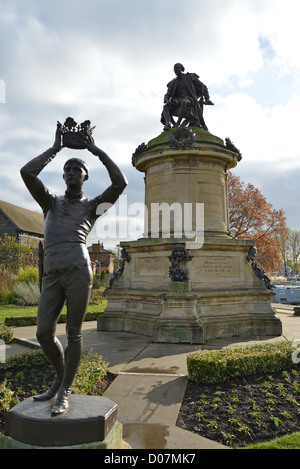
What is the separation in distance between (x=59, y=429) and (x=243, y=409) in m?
2.58

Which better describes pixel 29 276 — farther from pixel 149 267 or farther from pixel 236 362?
pixel 236 362

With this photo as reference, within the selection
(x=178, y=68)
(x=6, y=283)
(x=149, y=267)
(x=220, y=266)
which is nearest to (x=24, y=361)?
(x=149, y=267)

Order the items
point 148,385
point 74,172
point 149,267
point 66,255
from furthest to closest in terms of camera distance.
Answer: point 149,267 → point 148,385 → point 74,172 → point 66,255

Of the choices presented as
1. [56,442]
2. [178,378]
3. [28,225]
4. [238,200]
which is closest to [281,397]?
[178,378]

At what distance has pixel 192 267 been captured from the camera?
10250 millimetres

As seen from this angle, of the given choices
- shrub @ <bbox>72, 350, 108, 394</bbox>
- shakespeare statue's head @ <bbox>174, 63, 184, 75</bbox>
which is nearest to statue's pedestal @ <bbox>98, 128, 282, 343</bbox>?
shakespeare statue's head @ <bbox>174, 63, 184, 75</bbox>

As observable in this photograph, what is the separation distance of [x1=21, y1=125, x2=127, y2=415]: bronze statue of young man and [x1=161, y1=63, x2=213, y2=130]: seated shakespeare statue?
9.21 metres

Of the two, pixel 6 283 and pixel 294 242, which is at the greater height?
pixel 294 242

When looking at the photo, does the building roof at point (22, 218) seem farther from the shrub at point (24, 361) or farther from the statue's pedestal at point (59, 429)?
the statue's pedestal at point (59, 429)

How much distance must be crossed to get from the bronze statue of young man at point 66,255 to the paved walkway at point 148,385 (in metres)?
1.21

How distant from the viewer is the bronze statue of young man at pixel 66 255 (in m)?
3.48

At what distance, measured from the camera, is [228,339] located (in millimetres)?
9578
